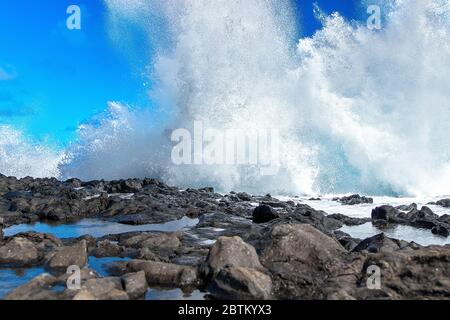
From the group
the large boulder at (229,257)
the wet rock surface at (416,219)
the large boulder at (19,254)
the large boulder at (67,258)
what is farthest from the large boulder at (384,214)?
the large boulder at (19,254)

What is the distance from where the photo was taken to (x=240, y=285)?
6.09 metres

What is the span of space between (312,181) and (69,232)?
69.9ft

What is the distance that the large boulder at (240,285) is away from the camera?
238 inches

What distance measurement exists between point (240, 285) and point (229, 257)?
0.73 meters

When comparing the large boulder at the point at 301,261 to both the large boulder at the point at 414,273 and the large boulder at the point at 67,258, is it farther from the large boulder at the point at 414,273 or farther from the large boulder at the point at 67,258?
the large boulder at the point at 67,258

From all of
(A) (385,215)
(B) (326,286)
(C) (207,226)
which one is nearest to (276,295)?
(B) (326,286)

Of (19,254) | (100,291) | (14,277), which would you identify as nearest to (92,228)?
(19,254)

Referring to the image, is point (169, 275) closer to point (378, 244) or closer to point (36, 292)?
point (36, 292)

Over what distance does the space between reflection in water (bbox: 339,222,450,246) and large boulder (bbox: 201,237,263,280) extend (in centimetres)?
615

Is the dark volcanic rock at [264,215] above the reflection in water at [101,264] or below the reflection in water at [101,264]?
above

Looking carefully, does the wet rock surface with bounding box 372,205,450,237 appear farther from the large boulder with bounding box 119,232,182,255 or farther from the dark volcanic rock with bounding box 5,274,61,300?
the dark volcanic rock with bounding box 5,274,61,300

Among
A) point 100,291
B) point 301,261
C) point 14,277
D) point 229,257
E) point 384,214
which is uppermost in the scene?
point 384,214

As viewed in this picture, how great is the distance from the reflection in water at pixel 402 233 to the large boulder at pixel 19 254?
26.1ft

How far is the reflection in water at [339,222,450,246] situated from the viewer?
12031 mm
